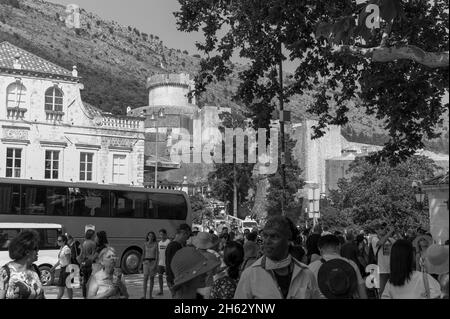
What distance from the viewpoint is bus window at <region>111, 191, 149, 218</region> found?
86.0ft

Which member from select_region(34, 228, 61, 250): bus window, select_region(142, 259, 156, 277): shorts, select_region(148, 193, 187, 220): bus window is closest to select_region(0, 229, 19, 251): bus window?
select_region(34, 228, 61, 250): bus window

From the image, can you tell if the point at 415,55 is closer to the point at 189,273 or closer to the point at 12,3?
the point at 189,273

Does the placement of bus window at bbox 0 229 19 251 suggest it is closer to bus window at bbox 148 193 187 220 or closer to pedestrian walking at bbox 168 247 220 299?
bus window at bbox 148 193 187 220

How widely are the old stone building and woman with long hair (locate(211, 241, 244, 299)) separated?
115 feet

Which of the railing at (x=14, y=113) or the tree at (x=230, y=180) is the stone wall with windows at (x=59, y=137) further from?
the tree at (x=230, y=180)

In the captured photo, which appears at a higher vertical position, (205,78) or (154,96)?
(154,96)

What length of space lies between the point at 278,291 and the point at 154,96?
120210 millimetres

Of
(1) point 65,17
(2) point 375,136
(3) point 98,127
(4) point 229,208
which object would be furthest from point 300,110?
(3) point 98,127

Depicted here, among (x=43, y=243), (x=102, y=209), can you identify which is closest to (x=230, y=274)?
(x=43, y=243)

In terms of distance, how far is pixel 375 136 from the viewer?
5974 inches

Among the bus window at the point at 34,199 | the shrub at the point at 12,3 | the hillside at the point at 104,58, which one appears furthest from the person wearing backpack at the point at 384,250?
the shrub at the point at 12,3

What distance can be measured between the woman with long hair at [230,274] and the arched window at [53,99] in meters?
36.8

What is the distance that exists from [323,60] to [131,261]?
1320cm

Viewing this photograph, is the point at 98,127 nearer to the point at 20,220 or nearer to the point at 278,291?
the point at 20,220
